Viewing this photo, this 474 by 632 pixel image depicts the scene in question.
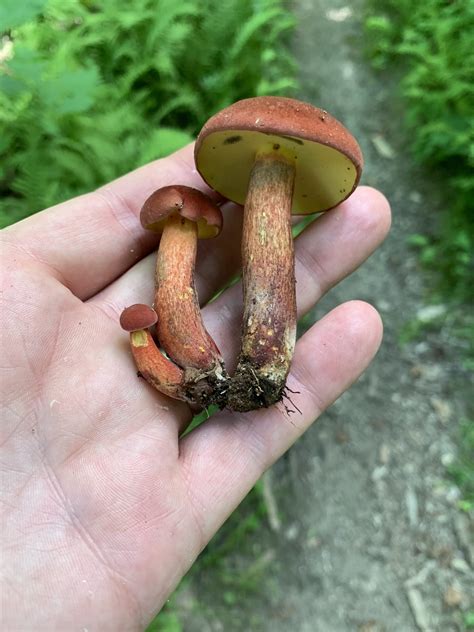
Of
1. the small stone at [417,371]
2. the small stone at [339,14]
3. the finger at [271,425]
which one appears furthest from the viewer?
the small stone at [339,14]

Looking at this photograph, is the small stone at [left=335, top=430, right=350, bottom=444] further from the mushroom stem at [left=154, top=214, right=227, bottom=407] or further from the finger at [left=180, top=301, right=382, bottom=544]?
the mushroom stem at [left=154, top=214, right=227, bottom=407]

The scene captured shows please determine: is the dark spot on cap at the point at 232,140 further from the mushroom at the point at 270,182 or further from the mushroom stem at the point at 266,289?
the mushroom stem at the point at 266,289

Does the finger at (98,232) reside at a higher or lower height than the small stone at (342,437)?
higher

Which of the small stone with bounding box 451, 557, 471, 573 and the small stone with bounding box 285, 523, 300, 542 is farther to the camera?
the small stone with bounding box 285, 523, 300, 542

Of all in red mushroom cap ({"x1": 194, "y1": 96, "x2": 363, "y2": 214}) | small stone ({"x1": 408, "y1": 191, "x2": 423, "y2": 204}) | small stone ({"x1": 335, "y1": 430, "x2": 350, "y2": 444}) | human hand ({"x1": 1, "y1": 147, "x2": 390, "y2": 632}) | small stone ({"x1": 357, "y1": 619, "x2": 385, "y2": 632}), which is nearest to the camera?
human hand ({"x1": 1, "y1": 147, "x2": 390, "y2": 632})

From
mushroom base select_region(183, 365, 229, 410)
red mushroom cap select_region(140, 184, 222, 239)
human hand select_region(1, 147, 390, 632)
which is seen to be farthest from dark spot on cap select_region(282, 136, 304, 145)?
mushroom base select_region(183, 365, 229, 410)

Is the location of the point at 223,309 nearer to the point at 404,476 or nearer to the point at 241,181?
the point at 241,181

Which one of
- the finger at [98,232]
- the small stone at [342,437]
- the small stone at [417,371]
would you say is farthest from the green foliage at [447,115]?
the finger at [98,232]

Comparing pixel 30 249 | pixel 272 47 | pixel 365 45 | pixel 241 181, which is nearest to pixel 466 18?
pixel 365 45
